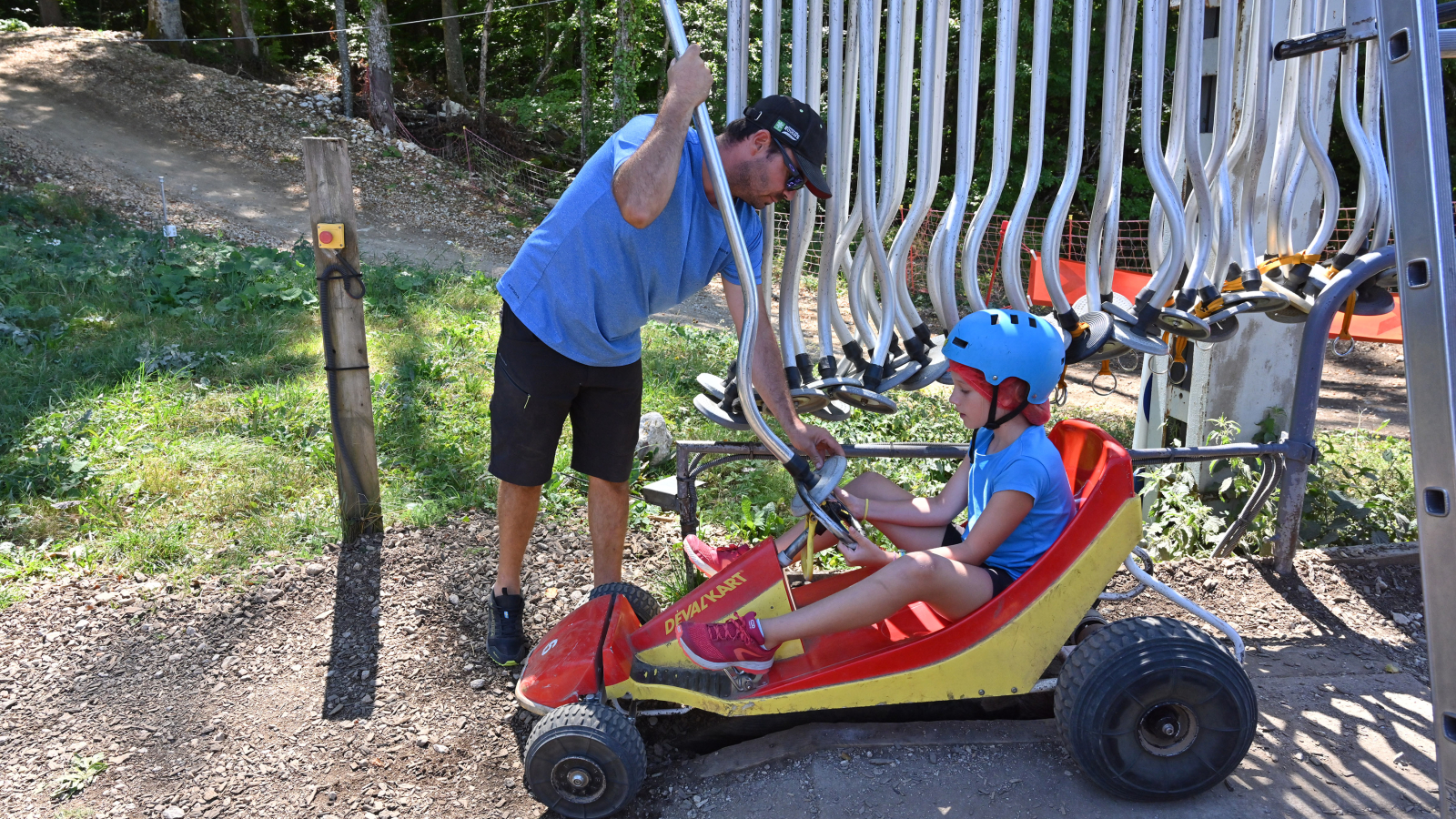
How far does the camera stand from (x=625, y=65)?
1600cm

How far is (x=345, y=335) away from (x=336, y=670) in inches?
55.8

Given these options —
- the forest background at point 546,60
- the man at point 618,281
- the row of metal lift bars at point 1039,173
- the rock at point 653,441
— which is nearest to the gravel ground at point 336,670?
the man at point 618,281

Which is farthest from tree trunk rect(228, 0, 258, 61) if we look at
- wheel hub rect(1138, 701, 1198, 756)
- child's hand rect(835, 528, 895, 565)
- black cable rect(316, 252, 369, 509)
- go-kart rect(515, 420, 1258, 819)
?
wheel hub rect(1138, 701, 1198, 756)

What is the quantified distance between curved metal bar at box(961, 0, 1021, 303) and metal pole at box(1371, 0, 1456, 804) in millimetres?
1876

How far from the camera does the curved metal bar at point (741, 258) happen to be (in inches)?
104

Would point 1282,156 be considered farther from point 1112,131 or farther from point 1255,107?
point 1112,131

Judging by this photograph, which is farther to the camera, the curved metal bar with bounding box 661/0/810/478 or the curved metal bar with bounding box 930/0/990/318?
the curved metal bar with bounding box 930/0/990/318

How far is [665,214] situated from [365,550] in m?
2.25

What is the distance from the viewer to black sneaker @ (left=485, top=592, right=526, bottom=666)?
349cm

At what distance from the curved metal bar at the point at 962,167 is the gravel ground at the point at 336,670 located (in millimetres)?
1479

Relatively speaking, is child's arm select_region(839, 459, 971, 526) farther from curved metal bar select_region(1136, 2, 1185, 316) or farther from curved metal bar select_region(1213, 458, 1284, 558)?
curved metal bar select_region(1213, 458, 1284, 558)

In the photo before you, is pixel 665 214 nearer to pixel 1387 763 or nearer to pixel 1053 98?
pixel 1387 763

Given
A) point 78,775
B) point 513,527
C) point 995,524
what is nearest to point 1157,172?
point 995,524

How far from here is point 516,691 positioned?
9.57 feet
